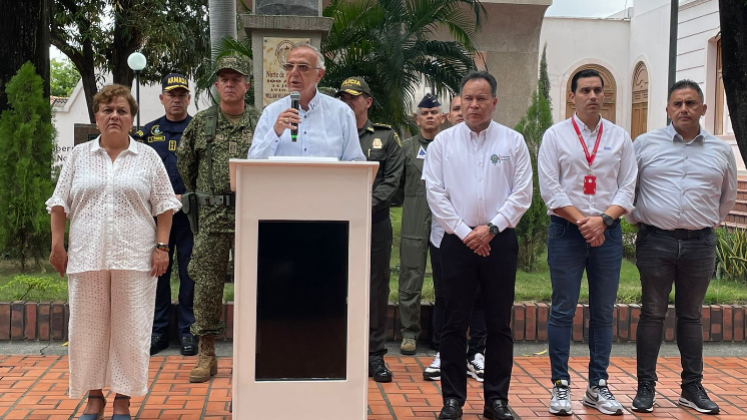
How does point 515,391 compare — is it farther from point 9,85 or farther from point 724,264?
point 9,85

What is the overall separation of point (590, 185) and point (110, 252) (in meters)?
2.83

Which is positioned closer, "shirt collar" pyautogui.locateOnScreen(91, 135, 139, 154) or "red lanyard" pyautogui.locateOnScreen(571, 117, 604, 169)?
"shirt collar" pyautogui.locateOnScreen(91, 135, 139, 154)

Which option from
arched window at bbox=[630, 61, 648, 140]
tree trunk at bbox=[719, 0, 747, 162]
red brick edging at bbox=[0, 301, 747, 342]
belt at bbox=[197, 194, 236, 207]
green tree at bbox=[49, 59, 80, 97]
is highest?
green tree at bbox=[49, 59, 80, 97]

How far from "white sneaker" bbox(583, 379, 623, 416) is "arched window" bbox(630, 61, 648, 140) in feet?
75.9

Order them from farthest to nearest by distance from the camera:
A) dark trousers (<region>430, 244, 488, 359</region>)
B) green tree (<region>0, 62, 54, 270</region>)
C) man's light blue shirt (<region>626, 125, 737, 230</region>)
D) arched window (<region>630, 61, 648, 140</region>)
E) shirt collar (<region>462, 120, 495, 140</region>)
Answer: arched window (<region>630, 61, 648, 140</region>), green tree (<region>0, 62, 54, 270</region>), dark trousers (<region>430, 244, 488, 359</region>), man's light blue shirt (<region>626, 125, 737, 230</region>), shirt collar (<region>462, 120, 495, 140</region>)

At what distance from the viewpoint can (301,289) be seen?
3.76 m

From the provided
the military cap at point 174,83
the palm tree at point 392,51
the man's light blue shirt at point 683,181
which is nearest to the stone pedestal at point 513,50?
the palm tree at point 392,51

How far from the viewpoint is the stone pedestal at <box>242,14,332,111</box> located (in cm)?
671

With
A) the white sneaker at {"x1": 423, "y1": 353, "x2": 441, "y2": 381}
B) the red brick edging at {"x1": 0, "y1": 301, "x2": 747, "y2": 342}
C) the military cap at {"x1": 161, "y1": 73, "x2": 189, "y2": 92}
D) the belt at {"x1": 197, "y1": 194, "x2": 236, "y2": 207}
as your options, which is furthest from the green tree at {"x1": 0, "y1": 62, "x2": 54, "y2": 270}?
the white sneaker at {"x1": 423, "y1": 353, "x2": 441, "y2": 381}

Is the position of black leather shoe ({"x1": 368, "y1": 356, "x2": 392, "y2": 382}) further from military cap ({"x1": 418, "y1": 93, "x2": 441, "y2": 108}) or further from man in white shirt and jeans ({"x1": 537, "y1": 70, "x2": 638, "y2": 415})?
military cap ({"x1": 418, "y1": 93, "x2": 441, "y2": 108})

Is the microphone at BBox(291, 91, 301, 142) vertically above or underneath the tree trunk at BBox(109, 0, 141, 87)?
underneath

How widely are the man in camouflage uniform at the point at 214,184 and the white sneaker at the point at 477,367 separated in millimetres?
1806

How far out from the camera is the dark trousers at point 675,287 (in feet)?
16.4

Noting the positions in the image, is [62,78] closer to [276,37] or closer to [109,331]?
[276,37]
